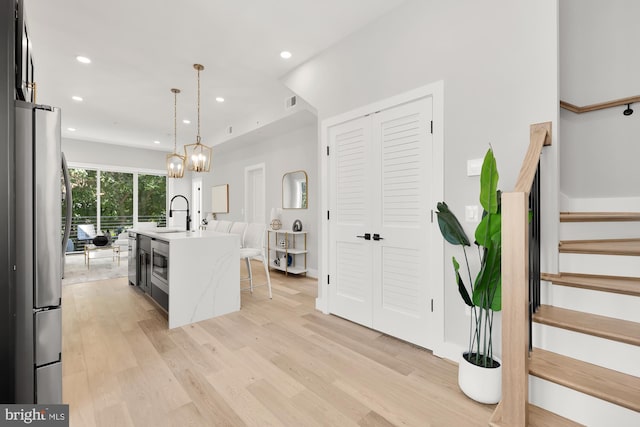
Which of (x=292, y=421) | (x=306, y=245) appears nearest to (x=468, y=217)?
(x=292, y=421)

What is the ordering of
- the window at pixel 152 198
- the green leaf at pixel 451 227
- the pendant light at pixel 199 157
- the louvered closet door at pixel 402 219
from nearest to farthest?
the green leaf at pixel 451 227, the louvered closet door at pixel 402 219, the pendant light at pixel 199 157, the window at pixel 152 198

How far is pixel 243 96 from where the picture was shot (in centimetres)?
479

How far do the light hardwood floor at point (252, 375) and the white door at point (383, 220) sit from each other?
0.83ft

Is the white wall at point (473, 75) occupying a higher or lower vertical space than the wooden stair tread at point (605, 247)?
higher

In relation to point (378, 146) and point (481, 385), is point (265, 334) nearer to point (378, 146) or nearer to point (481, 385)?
point (481, 385)

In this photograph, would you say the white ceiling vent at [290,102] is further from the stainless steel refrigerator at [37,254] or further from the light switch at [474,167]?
the stainless steel refrigerator at [37,254]

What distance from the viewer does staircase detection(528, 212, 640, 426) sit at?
1.32 meters

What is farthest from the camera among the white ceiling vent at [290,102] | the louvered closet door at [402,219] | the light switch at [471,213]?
the white ceiling vent at [290,102]

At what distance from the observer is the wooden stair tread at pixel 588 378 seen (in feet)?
4.00

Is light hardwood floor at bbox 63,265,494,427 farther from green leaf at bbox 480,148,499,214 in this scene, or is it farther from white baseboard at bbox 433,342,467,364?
green leaf at bbox 480,148,499,214

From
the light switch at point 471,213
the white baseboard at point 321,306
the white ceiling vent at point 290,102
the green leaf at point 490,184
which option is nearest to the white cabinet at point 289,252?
the white baseboard at point 321,306

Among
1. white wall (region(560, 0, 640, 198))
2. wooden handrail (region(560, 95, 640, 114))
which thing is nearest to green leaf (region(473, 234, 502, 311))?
white wall (region(560, 0, 640, 198))

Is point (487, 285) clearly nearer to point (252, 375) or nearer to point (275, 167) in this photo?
point (252, 375)

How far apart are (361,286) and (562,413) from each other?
172cm
